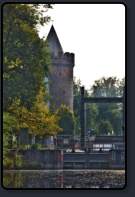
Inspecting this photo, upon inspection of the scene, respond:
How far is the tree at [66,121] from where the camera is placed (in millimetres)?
42397

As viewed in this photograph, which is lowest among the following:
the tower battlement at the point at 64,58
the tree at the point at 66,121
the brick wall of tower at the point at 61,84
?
the tree at the point at 66,121

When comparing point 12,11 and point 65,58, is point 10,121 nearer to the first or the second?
point 12,11

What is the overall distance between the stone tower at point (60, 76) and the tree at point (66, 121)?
8.42 feet

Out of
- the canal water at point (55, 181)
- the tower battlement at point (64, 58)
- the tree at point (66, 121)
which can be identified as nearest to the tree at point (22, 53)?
the canal water at point (55, 181)

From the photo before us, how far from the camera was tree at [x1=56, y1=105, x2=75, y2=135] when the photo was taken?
42397 mm

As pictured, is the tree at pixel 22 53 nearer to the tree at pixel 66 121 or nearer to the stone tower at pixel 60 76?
the tree at pixel 66 121

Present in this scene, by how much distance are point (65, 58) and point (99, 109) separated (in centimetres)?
1165

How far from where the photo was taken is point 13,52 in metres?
13.9

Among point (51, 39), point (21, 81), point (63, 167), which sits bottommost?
point (63, 167)

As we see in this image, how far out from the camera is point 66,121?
43062 mm

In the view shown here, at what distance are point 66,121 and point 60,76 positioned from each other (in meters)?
7.97

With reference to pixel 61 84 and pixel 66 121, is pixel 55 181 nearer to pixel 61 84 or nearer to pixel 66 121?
pixel 66 121

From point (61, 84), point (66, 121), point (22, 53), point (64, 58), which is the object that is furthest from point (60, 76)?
point (22, 53)

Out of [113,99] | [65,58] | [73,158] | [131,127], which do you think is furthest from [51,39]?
[131,127]
